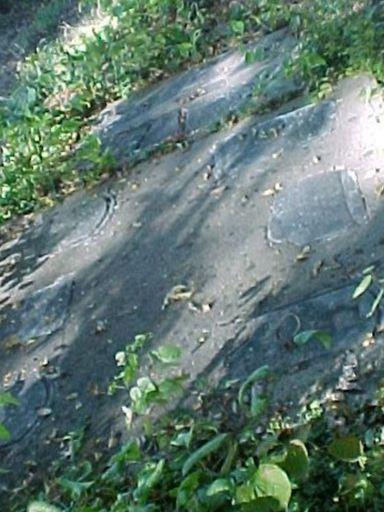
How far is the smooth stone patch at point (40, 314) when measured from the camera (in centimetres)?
464

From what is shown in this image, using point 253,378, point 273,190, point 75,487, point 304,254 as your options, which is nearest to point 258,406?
point 253,378

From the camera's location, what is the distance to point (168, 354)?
3695mm

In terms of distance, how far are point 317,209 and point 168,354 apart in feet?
3.54

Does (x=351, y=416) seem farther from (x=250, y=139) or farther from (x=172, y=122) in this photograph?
(x=172, y=122)

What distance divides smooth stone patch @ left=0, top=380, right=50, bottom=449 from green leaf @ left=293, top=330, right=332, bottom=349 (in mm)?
1151

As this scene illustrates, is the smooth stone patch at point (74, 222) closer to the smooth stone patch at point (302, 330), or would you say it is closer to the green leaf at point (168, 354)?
the green leaf at point (168, 354)

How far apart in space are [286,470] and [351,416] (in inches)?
13.1

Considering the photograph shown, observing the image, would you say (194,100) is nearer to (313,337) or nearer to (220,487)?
(313,337)

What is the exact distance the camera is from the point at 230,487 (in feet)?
9.59

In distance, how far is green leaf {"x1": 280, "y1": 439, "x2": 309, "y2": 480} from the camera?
9.50 feet

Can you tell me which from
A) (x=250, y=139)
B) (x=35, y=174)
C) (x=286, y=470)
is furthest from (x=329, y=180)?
(x=35, y=174)

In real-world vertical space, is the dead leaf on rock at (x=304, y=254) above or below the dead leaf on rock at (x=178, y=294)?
below

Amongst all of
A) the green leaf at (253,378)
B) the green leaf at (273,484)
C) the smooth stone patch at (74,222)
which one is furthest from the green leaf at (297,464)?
the smooth stone patch at (74,222)

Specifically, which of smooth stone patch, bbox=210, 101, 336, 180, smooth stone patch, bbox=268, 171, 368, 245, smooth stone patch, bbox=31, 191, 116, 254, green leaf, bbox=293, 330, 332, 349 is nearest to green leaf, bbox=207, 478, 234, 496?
green leaf, bbox=293, 330, 332, 349
